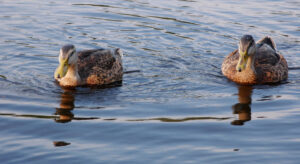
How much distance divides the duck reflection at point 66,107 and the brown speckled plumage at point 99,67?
645 millimetres

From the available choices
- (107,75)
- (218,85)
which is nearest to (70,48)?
(107,75)

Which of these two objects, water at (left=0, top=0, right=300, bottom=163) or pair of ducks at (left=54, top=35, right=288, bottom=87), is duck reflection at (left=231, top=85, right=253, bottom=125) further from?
pair of ducks at (left=54, top=35, right=288, bottom=87)

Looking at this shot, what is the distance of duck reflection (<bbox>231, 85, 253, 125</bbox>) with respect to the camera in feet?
30.4

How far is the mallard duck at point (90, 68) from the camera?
36.1 ft

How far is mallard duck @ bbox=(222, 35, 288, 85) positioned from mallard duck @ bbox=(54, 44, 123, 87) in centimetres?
251

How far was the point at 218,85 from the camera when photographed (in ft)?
37.9

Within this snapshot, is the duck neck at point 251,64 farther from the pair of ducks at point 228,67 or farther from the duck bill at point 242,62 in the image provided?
the duck bill at point 242,62

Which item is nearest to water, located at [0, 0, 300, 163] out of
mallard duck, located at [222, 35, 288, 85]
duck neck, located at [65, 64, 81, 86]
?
duck neck, located at [65, 64, 81, 86]

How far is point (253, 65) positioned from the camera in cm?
1222

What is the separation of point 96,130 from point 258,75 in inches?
192

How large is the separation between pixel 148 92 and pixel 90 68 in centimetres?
162

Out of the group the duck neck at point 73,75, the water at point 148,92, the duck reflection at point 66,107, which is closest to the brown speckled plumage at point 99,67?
the duck neck at point 73,75

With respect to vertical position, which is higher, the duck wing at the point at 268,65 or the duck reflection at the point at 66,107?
the duck wing at the point at 268,65

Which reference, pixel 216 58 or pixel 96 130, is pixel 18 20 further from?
pixel 96 130
